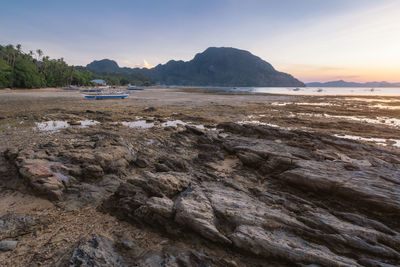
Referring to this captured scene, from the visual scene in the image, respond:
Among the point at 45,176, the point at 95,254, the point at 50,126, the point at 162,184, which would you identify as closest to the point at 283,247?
the point at 162,184

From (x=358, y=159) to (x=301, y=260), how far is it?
8.50 m

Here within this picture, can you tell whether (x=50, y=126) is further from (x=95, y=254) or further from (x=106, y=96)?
(x=106, y=96)

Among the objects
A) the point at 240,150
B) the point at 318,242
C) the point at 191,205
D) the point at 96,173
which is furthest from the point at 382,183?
the point at 96,173

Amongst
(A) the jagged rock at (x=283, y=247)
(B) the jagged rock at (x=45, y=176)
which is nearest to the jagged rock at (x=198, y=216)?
(A) the jagged rock at (x=283, y=247)

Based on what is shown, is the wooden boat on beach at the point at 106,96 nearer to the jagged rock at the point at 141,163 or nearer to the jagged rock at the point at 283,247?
the jagged rock at the point at 141,163

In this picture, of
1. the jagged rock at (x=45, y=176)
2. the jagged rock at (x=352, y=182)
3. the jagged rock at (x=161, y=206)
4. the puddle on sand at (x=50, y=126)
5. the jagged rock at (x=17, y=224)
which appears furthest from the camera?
the puddle on sand at (x=50, y=126)

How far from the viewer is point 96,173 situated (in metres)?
8.59

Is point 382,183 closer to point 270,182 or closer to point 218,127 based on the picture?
point 270,182

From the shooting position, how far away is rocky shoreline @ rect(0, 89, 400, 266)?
4.77m

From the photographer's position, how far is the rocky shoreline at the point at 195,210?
15.6ft

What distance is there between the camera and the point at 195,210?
5.75 meters

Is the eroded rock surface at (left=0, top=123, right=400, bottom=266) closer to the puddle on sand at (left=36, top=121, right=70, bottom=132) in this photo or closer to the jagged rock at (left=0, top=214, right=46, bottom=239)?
the jagged rock at (left=0, top=214, right=46, bottom=239)

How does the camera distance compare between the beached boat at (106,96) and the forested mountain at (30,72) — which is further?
the forested mountain at (30,72)

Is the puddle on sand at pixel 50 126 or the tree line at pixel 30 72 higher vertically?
the tree line at pixel 30 72
